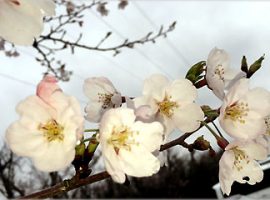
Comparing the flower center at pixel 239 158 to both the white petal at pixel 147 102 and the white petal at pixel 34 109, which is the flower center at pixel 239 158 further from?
the white petal at pixel 34 109

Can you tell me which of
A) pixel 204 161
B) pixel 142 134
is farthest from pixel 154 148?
pixel 204 161

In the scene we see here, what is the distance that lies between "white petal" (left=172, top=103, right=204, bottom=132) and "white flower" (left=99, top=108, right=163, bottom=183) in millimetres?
76

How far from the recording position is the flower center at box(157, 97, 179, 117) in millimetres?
470

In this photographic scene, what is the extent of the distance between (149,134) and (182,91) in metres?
0.10

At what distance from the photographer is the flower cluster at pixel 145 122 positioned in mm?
364

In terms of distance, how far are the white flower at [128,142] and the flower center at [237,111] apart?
11 centimetres

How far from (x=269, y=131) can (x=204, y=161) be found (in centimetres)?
1439

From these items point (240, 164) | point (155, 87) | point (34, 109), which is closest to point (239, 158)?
point (240, 164)

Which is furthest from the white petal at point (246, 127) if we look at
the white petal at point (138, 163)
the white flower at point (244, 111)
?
the white petal at point (138, 163)

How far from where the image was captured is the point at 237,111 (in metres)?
0.48

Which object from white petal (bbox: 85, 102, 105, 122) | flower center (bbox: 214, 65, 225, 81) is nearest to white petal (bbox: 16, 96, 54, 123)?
white petal (bbox: 85, 102, 105, 122)

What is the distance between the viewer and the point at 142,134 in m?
0.39

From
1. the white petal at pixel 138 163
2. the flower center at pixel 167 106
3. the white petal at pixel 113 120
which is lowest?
the white petal at pixel 138 163

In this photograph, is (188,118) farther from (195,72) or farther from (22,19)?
(22,19)
